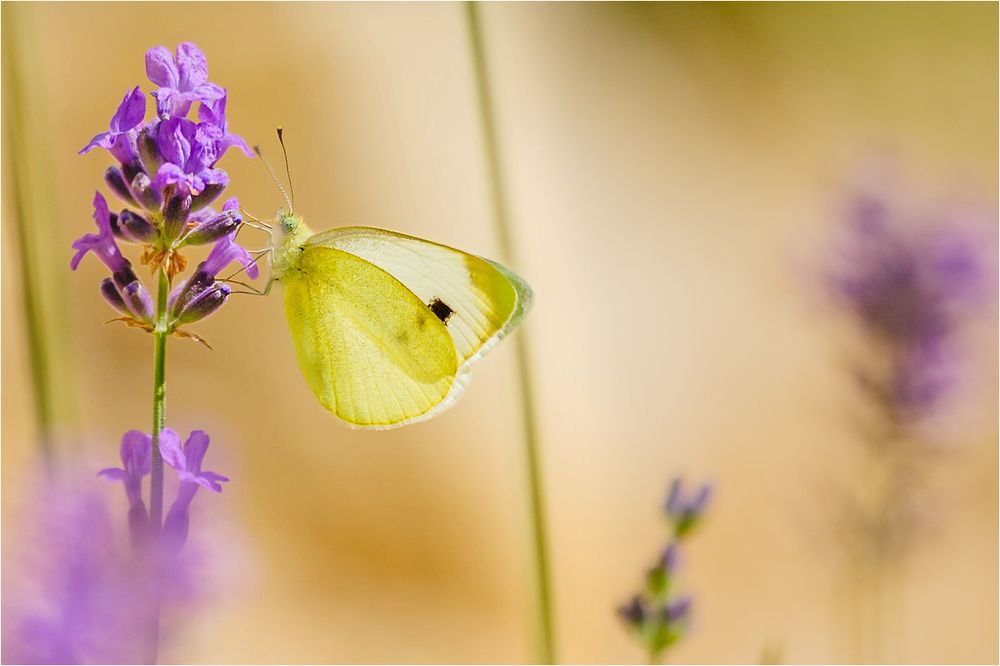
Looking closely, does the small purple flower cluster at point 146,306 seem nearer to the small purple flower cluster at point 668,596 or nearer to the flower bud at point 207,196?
the flower bud at point 207,196

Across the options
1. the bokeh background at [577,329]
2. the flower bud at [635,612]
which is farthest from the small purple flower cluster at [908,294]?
the flower bud at [635,612]

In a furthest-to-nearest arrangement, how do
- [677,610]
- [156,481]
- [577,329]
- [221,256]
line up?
[577,329], [677,610], [221,256], [156,481]

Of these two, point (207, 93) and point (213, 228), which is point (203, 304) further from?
point (207, 93)

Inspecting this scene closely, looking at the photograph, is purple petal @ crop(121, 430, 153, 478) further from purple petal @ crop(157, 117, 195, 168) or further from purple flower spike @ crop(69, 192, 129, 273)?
purple petal @ crop(157, 117, 195, 168)

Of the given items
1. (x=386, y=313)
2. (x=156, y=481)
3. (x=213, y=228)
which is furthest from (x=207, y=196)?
(x=386, y=313)

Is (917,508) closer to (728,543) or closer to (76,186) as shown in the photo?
(728,543)

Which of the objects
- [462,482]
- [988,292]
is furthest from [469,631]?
[988,292]
